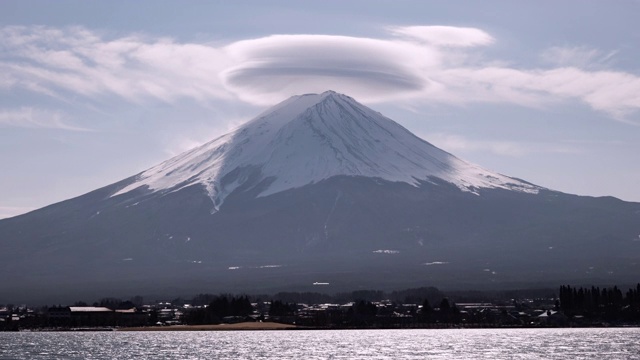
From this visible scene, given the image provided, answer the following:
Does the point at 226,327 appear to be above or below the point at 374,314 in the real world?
below

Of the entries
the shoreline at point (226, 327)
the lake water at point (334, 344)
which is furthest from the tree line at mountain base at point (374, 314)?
the lake water at point (334, 344)

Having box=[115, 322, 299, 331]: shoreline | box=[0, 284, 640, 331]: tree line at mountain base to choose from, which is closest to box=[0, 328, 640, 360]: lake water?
box=[115, 322, 299, 331]: shoreline

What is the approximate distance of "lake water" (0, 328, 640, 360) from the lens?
88375 millimetres

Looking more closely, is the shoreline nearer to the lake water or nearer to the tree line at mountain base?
the lake water

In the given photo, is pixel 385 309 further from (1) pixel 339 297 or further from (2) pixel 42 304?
(2) pixel 42 304

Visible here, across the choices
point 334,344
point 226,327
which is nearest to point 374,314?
point 226,327

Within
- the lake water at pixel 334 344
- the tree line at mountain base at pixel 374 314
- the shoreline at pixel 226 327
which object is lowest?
the lake water at pixel 334 344

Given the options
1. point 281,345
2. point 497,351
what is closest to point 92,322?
point 281,345

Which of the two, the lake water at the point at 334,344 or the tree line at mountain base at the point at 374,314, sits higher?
the tree line at mountain base at the point at 374,314

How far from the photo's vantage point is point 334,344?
103m

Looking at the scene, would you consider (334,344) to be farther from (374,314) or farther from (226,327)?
(374,314)

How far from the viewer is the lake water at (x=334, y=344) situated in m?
88.4

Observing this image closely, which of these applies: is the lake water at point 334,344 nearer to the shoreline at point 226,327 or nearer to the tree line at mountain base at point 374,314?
the shoreline at point 226,327

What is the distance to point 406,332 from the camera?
12950 cm
